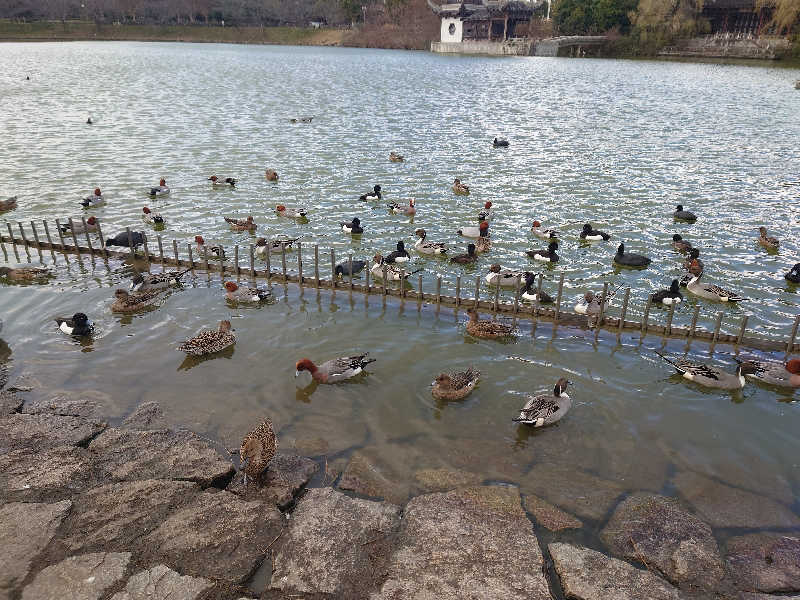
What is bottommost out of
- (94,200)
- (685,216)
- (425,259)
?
(425,259)

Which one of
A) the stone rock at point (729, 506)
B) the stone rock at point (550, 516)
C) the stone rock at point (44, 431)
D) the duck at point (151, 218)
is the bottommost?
the stone rock at point (729, 506)

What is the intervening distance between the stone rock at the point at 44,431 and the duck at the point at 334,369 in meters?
4.15

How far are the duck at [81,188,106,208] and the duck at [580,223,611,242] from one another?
2175 cm

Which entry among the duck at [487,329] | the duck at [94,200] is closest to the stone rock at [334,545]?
the duck at [487,329]

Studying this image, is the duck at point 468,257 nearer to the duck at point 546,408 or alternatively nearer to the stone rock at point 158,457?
the duck at point 546,408

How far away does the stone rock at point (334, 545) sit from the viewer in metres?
6.97

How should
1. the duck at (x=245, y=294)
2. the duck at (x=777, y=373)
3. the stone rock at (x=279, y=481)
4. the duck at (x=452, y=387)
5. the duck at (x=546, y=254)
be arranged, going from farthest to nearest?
the duck at (x=546, y=254), the duck at (x=245, y=294), the duck at (x=777, y=373), the duck at (x=452, y=387), the stone rock at (x=279, y=481)

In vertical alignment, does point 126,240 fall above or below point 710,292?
above

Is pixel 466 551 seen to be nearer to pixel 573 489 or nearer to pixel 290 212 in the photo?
pixel 573 489

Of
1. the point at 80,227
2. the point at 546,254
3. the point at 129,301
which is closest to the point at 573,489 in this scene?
the point at 546,254

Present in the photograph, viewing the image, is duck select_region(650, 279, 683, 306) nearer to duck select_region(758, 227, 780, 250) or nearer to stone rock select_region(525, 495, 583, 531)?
duck select_region(758, 227, 780, 250)

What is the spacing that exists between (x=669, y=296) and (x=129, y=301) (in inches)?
631

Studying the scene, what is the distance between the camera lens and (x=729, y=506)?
9016mm

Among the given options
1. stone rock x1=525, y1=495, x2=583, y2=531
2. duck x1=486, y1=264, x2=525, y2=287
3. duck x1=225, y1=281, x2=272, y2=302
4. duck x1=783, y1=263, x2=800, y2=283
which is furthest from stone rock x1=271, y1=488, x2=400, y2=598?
duck x1=783, y1=263, x2=800, y2=283
